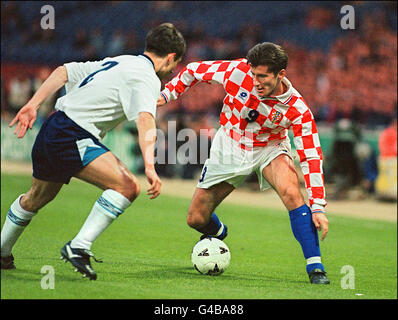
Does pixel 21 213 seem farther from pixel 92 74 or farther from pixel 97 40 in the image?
pixel 97 40

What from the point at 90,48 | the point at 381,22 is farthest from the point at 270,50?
the point at 90,48

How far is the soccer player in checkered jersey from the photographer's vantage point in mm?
5727

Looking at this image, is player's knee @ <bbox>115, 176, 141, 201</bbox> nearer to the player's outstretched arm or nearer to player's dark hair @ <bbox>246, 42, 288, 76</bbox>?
the player's outstretched arm

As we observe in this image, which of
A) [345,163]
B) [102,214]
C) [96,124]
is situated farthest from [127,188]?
[345,163]

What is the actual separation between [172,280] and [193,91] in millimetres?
14306

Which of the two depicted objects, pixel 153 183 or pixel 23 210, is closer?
pixel 153 183

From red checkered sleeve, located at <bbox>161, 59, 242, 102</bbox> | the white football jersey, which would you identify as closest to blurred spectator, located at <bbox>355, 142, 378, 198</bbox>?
red checkered sleeve, located at <bbox>161, 59, 242, 102</bbox>

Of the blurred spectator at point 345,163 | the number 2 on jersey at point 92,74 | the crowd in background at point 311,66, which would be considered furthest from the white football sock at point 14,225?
the crowd in background at point 311,66

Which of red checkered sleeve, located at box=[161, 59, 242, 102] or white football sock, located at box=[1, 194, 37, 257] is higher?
red checkered sleeve, located at box=[161, 59, 242, 102]

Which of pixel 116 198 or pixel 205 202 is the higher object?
pixel 205 202

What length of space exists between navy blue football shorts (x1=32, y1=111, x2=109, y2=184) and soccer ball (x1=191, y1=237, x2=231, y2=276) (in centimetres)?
161

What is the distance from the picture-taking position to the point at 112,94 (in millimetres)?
4824

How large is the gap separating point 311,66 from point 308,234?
1238 cm

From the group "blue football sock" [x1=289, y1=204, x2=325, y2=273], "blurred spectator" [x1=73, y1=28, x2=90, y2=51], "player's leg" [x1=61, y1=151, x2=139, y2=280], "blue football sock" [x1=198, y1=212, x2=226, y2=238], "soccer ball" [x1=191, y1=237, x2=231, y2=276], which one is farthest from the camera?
"blurred spectator" [x1=73, y1=28, x2=90, y2=51]
